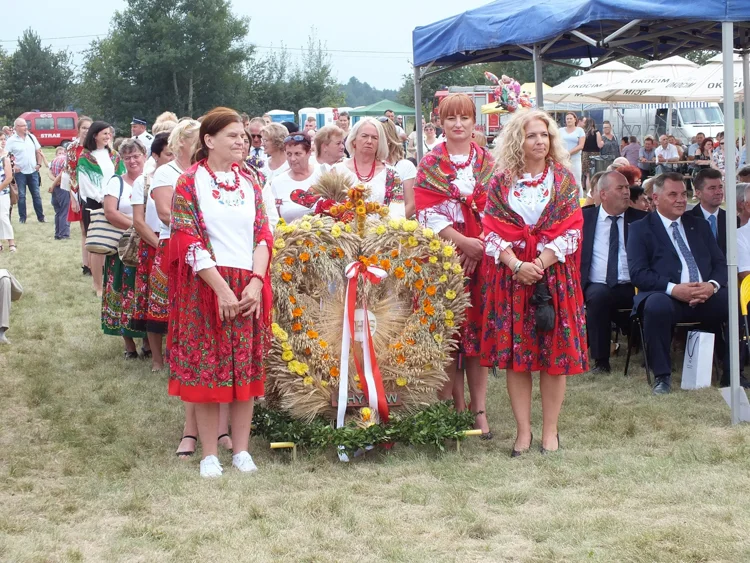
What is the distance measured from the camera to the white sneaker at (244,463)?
16.5ft

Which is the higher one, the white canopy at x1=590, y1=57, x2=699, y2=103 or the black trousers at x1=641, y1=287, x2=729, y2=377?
the white canopy at x1=590, y1=57, x2=699, y2=103

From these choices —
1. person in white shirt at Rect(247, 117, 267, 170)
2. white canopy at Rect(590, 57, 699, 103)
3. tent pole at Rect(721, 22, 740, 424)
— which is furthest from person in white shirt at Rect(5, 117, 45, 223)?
tent pole at Rect(721, 22, 740, 424)

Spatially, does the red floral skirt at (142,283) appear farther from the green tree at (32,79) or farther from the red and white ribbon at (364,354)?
the green tree at (32,79)

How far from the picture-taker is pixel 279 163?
7.79 metres

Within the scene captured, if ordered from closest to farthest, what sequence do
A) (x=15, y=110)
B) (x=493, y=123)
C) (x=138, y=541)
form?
1. (x=138, y=541)
2. (x=493, y=123)
3. (x=15, y=110)

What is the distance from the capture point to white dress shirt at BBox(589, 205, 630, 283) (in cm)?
735

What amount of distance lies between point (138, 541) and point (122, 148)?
4.15 meters

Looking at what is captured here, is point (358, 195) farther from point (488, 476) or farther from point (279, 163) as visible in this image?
point (279, 163)

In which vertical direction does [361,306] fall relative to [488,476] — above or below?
above

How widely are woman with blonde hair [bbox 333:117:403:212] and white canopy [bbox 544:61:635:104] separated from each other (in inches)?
519

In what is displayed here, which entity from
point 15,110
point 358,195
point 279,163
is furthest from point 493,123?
point 15,110

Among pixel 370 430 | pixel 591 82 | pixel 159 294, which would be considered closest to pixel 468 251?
pixel 370 430

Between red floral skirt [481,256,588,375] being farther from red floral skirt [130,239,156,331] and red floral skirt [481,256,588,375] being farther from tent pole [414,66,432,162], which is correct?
tent pole [414,66,432,162]

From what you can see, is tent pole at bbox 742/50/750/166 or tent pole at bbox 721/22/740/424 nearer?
tent pole at bbox 721/22/740/424
